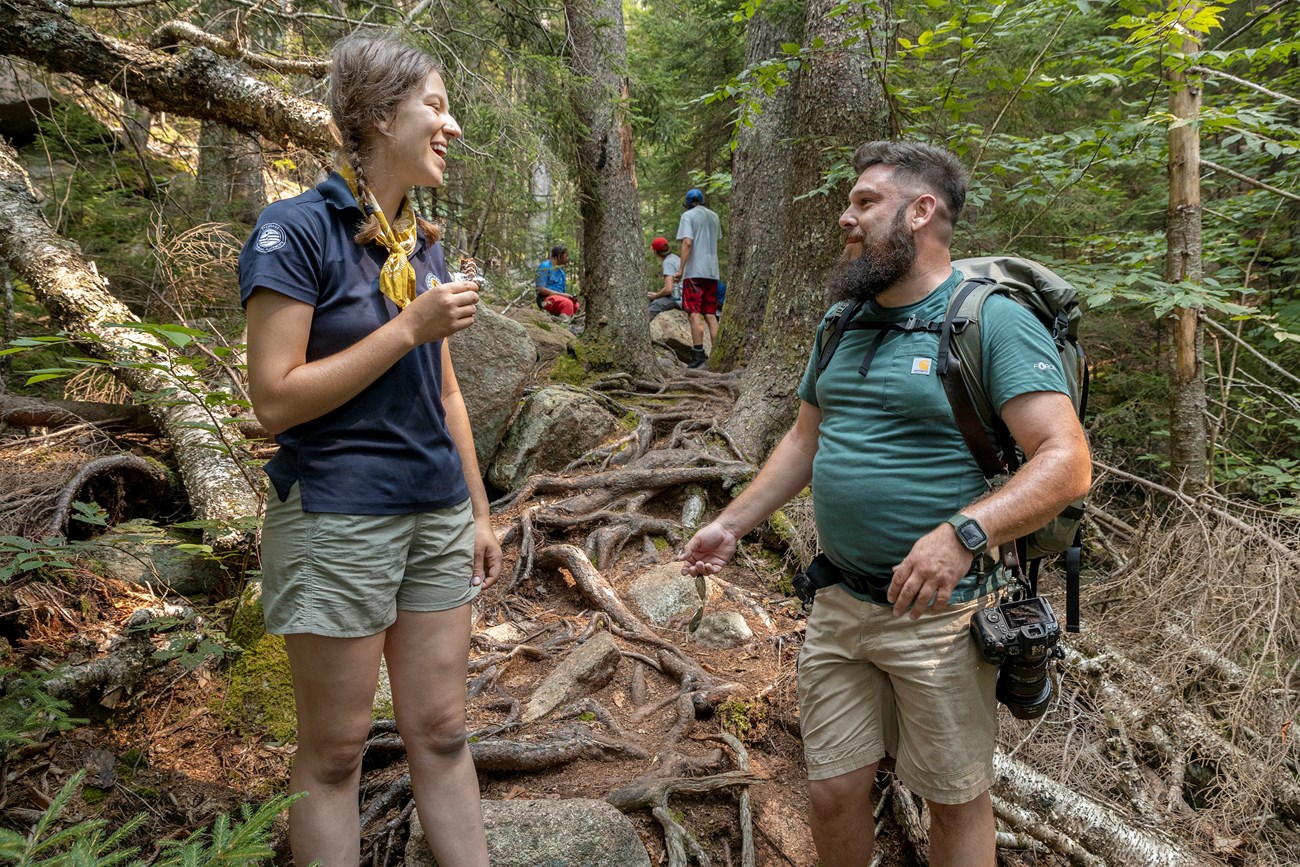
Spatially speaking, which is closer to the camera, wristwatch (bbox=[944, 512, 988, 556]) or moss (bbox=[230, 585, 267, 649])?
wristwatch (bbox=[944, 512, 988, 556])

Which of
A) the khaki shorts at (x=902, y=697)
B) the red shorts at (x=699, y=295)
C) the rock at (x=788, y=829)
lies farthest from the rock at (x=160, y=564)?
the red shorts at (x=699, y=295)

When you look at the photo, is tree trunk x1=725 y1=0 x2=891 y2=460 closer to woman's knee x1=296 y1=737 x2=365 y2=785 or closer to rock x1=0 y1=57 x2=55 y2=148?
woman's knee x1=296 y1=737 x2=365 y2=785

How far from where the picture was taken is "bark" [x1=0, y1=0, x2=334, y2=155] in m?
5.10

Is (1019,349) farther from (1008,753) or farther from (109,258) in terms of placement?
(109,258)

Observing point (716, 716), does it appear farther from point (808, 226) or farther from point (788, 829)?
point (808, 226)

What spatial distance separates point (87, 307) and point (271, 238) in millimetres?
4423

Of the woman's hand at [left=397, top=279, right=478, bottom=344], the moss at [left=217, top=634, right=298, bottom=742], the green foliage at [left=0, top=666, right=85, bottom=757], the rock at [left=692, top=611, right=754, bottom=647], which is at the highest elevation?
the woman's hand at [left=397, top=279, right=478, bottom=344]

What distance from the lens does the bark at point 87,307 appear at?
462 centimetres

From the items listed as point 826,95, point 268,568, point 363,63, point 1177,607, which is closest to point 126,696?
point 268,568

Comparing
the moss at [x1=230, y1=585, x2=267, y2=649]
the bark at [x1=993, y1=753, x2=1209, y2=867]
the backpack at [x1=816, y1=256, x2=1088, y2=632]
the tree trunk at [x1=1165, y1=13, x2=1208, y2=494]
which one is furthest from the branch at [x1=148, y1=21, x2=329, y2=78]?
the bark at [x1=993, y1=753, x2=1209, y2=867]

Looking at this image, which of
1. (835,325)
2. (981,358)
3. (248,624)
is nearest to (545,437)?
(248,624)

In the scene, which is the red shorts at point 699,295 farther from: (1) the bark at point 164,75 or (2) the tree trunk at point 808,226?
(1) the bark at point 164,75

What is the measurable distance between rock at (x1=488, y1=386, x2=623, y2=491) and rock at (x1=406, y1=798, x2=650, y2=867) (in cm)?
373

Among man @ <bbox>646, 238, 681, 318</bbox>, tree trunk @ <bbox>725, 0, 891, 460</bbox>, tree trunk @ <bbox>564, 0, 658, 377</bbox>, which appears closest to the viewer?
tree trunk @ <bbox>725, 0, 891, 460</bbox>
